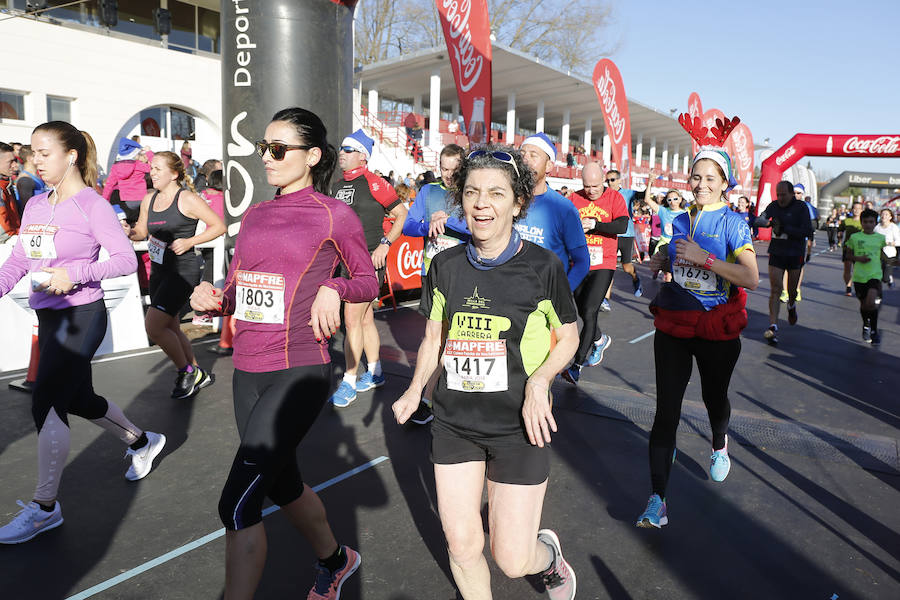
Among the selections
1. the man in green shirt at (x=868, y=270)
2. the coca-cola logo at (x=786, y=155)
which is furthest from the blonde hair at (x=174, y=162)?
the coca-cola logo at (x=786, y=155)

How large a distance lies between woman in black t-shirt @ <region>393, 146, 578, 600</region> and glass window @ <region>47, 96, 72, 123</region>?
19656 mm

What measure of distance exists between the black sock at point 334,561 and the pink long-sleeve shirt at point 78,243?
68.8 inches

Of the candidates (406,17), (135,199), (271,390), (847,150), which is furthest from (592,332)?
(406,17)

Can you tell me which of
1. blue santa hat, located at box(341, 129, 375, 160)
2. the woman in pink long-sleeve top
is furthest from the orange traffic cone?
blue santa hat, located at box(341, 129, 375, 160)

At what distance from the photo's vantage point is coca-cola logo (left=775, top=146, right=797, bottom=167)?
20891mm

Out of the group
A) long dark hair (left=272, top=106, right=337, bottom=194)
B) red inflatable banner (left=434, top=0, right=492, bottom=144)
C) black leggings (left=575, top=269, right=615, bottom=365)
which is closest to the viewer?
long dark hair (left=272, top=106, right=337, bottom=194)

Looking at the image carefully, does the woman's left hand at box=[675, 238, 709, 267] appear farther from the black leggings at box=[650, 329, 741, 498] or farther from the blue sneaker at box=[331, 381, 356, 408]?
the blue sneaker at box=[331, 381, 356, 408]

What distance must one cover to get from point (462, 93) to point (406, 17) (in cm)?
3360

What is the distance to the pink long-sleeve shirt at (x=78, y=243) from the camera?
10.6 feet

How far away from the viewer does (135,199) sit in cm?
923

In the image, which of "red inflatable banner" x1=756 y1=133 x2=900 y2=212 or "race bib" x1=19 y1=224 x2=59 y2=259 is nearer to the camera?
"race bib" x1=19 y1=224 x2=59 y2=259

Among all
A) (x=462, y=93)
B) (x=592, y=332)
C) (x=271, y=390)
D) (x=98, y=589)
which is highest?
(x=462, y=93)

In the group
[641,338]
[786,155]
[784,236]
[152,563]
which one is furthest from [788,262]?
[786,155]

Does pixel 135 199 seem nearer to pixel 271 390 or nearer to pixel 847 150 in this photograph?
pixel 271 390
